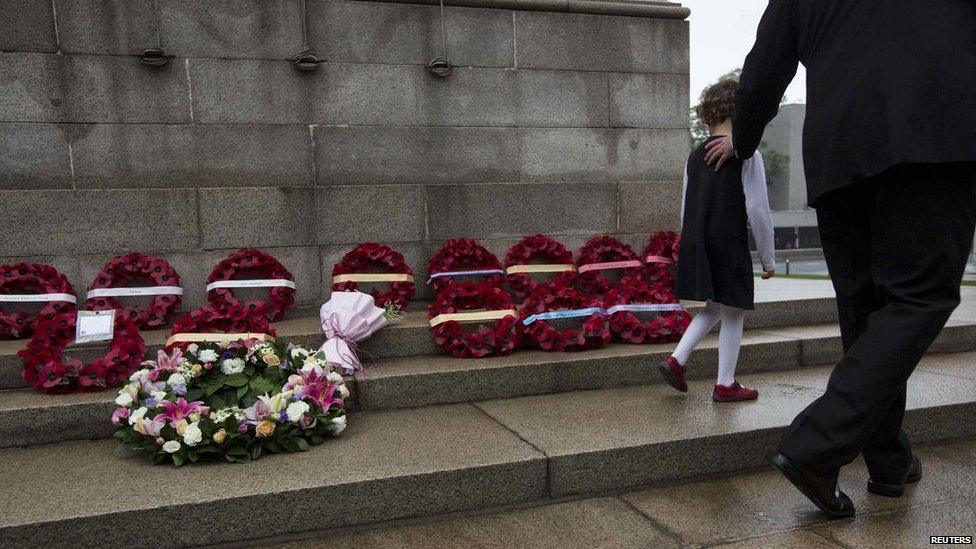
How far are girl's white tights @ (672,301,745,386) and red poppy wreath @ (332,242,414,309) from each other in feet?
7.48

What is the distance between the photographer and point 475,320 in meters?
4.81

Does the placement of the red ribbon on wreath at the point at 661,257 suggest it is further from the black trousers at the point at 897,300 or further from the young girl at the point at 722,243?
the black trousers at the point at 897,300

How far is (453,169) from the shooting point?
623cm

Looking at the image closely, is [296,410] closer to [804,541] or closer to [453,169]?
[804,541]

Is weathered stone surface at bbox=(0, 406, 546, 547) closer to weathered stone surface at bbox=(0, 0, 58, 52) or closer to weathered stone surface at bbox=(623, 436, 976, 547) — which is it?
weathered stone surface at bbox=(623, 436, 976, 547)

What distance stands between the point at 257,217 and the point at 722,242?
3.63 metres

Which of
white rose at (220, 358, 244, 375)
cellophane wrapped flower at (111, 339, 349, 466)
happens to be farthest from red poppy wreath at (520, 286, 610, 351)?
white rose at (220, 358, 244, 375)

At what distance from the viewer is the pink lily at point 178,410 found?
10.6 ft

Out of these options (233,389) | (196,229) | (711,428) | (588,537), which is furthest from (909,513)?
(196,229)

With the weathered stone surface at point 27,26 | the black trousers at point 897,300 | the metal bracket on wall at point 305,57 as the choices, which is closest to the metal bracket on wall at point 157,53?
the weathered stone surface at point 27,26

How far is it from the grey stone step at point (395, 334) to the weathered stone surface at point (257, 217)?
0.71m

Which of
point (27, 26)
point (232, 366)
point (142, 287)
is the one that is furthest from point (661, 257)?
point (27, 26)

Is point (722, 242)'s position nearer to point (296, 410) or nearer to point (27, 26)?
point (296, 410)

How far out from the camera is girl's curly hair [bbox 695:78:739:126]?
3977mm
